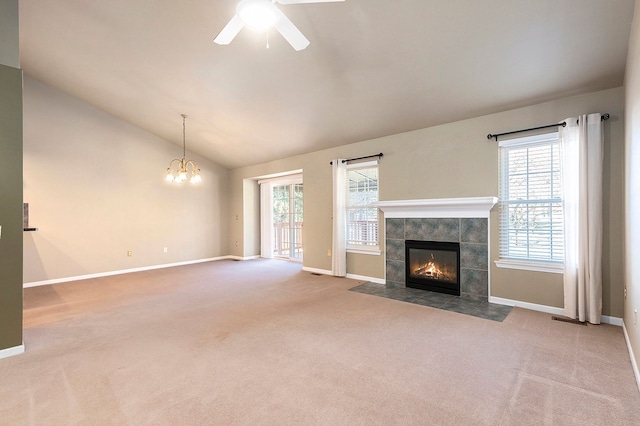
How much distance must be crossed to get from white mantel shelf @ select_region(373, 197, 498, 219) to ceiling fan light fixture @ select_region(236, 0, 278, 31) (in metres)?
3.32

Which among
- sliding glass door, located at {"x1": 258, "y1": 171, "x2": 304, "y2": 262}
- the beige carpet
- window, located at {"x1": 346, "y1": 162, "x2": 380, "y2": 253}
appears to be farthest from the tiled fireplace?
sliding glass door, located at {"x1": 258, "y1": 171, "x2": 304, "y2": 262}

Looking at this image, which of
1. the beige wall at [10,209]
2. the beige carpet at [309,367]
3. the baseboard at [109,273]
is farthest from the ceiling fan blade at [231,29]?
the baseboard at [109,273]

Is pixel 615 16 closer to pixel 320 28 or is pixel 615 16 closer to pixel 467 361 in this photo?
pixel 320 28

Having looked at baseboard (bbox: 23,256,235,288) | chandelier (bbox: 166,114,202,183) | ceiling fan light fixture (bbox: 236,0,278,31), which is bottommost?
baseboard (bbox: 23,256,235,288)

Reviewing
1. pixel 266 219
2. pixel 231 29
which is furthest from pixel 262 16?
pixel 266 219

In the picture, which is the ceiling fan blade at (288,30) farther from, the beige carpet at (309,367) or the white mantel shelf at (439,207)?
the white mantel shelf at (439,207)

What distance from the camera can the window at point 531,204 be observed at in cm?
369

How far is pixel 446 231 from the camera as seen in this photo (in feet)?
14.8

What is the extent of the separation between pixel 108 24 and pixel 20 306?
10.9ft

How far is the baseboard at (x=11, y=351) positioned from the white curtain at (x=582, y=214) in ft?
18.3

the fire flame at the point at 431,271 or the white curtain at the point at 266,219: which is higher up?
the white curtain at the point at 266,219

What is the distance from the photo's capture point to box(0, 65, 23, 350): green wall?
8.64 feet

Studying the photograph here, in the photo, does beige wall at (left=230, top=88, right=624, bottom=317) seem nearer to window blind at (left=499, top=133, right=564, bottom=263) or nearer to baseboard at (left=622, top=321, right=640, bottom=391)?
window blind at (left=499, top=133, right=564, bottom=263)

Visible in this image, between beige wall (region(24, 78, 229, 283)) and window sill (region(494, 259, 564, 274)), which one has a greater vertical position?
beige wall (region(24, 78, 229, 283))
